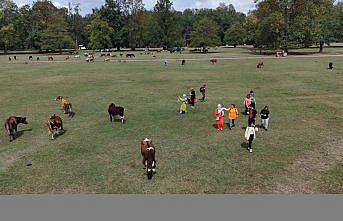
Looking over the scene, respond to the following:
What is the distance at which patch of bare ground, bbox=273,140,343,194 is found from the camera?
988cm

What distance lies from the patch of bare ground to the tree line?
210ft

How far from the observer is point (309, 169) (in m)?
11.3

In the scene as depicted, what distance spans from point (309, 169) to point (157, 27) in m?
95.8

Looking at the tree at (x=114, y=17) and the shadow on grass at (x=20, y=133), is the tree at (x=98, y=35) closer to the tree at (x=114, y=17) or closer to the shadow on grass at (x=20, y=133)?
the tree at (x=114, y=17)

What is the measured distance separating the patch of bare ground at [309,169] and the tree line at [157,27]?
63.9 m

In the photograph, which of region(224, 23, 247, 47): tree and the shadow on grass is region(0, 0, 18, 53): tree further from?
the shadow on grass

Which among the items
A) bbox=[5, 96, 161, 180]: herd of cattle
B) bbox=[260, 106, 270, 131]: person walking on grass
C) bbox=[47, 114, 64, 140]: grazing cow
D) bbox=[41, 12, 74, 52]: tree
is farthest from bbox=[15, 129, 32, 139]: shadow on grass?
bbox=[41, 12, 74, 52]: tree

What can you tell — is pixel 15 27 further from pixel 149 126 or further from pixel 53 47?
pixel 149 126

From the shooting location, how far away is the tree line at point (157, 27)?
7231 cm

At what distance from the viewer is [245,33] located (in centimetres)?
12069

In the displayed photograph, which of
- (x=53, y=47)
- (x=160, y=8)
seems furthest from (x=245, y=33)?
(x=53, y=47)

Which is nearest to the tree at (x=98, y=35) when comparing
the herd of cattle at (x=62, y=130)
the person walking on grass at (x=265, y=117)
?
the herd of cattle at (x=62, y=130)

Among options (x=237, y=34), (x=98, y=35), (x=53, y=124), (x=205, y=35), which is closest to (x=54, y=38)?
(x=98, y=35)

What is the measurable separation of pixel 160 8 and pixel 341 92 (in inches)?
3469
